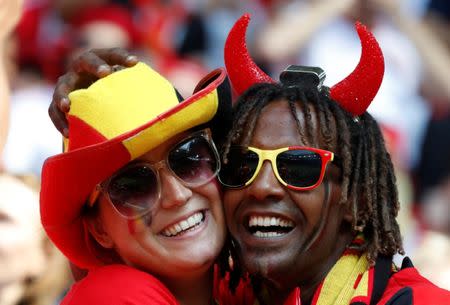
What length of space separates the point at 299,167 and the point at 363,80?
15.0 inches

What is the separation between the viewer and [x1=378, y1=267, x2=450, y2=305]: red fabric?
10.6 ft

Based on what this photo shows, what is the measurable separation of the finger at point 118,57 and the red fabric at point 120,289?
69 centimetres

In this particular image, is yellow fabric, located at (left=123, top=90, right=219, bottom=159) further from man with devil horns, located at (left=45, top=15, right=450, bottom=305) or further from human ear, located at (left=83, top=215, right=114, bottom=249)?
human ear, located at (left=83, top=215, right=114, bottom=249)

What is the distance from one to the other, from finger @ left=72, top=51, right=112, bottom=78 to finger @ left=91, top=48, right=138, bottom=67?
2 cm

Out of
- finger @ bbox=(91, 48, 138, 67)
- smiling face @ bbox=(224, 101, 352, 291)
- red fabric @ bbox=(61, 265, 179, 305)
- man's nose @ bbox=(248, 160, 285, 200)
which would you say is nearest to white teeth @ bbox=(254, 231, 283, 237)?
smiling face @ bbox=(224, 101, 352, 291)

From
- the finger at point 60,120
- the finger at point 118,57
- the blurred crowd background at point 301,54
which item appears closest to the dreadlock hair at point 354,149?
the finger at point 118,57

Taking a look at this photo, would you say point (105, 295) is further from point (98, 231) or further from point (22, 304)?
point (22, 304)

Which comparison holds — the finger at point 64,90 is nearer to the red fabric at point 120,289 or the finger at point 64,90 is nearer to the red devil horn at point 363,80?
the red fabric at point 120,289

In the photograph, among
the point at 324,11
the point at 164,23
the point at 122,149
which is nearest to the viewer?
the point at 122,149

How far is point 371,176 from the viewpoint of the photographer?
3.53 meters

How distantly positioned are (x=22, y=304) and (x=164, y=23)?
315cm

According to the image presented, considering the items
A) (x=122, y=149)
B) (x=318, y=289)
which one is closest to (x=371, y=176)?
(x=318, y=289)

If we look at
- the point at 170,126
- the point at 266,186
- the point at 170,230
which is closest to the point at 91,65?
the point at 170,126

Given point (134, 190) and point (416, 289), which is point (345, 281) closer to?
point (416, 289)
